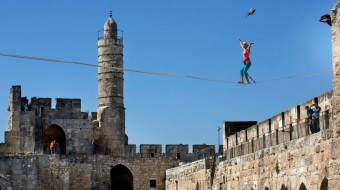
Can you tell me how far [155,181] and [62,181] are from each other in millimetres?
6354

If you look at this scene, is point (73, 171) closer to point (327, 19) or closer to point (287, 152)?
point (287, 152)

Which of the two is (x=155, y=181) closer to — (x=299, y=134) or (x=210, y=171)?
(x=210, y=171)

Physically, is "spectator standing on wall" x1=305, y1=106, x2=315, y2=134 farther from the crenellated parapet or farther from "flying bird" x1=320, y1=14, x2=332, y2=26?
"flying bird" x1=320, y1=14, x2=332, y2=26

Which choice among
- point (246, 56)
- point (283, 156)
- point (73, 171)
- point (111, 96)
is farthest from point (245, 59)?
point (111, 96)

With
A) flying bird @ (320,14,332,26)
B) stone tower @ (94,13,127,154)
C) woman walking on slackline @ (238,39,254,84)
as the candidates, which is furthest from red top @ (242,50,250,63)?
stone tower @ (94,13,127,154)

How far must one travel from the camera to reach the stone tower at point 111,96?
48.5 m

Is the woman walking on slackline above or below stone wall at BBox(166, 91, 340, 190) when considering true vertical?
above

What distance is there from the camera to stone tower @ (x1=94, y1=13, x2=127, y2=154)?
48531mm

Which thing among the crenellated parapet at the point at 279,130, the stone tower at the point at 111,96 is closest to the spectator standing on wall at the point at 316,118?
the crenellated parapet at the point at 279,130

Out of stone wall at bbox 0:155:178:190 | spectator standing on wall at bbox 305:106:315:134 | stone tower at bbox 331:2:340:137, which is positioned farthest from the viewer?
stone wall at bbox 0:155:178:190

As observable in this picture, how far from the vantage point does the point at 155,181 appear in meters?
47.4

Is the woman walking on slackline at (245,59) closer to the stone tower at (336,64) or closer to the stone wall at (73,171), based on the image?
the stone tower at (336,64)

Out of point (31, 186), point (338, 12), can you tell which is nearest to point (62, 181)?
point (31, 186)

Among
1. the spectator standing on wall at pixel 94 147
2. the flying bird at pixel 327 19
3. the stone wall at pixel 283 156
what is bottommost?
the stone wall at pixel 283 156
